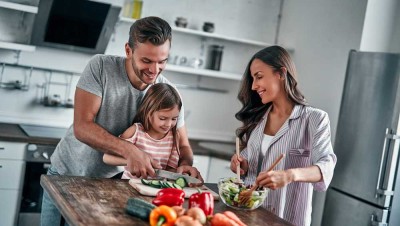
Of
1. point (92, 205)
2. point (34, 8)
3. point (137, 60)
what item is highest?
point (34, 8)

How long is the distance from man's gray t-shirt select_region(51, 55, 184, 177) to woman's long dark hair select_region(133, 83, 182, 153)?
0.16ft

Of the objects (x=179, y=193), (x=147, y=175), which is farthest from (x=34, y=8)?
(x=179, y=193)

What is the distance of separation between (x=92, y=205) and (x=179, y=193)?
0.33 m

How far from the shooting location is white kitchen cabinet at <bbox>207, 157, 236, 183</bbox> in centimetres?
447

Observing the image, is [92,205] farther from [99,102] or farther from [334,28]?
[334,28]

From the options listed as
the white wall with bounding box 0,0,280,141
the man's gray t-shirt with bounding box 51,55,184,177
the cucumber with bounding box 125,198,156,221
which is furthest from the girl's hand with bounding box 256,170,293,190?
the white wall with bounding box 0,0,280,141

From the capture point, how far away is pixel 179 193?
2.17m

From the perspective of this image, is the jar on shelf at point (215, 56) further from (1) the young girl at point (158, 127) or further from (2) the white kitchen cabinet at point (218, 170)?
(1) the young girl at point (158, 127)

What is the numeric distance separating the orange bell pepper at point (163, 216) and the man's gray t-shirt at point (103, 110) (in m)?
0.79

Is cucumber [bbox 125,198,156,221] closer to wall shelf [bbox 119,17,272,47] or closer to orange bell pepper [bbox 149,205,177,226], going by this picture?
orange bell pepper [bbox 149,205,177,226]

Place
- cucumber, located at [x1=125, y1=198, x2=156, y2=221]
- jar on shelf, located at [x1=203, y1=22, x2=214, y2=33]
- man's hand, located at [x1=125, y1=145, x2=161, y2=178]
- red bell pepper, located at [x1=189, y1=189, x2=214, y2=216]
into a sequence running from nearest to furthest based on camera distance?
1. cucumber, located at [x1=125, y1=198, x2=156, y2=221]
2. red bell pepper, located at [x1=189, y1=189, x2=214, y2=216]
3. man's hand, located at [x1=125, y1=145, x2=161, y2=178]
4. jar on shelf, located at [x1=203, y1=22, x2=214, y2=33]

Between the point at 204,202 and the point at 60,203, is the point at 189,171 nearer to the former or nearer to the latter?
the point at 204,202

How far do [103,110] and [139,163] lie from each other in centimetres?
37

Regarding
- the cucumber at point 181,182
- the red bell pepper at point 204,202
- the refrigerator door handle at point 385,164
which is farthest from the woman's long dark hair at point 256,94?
the refrigerator door handle at point 385,164
